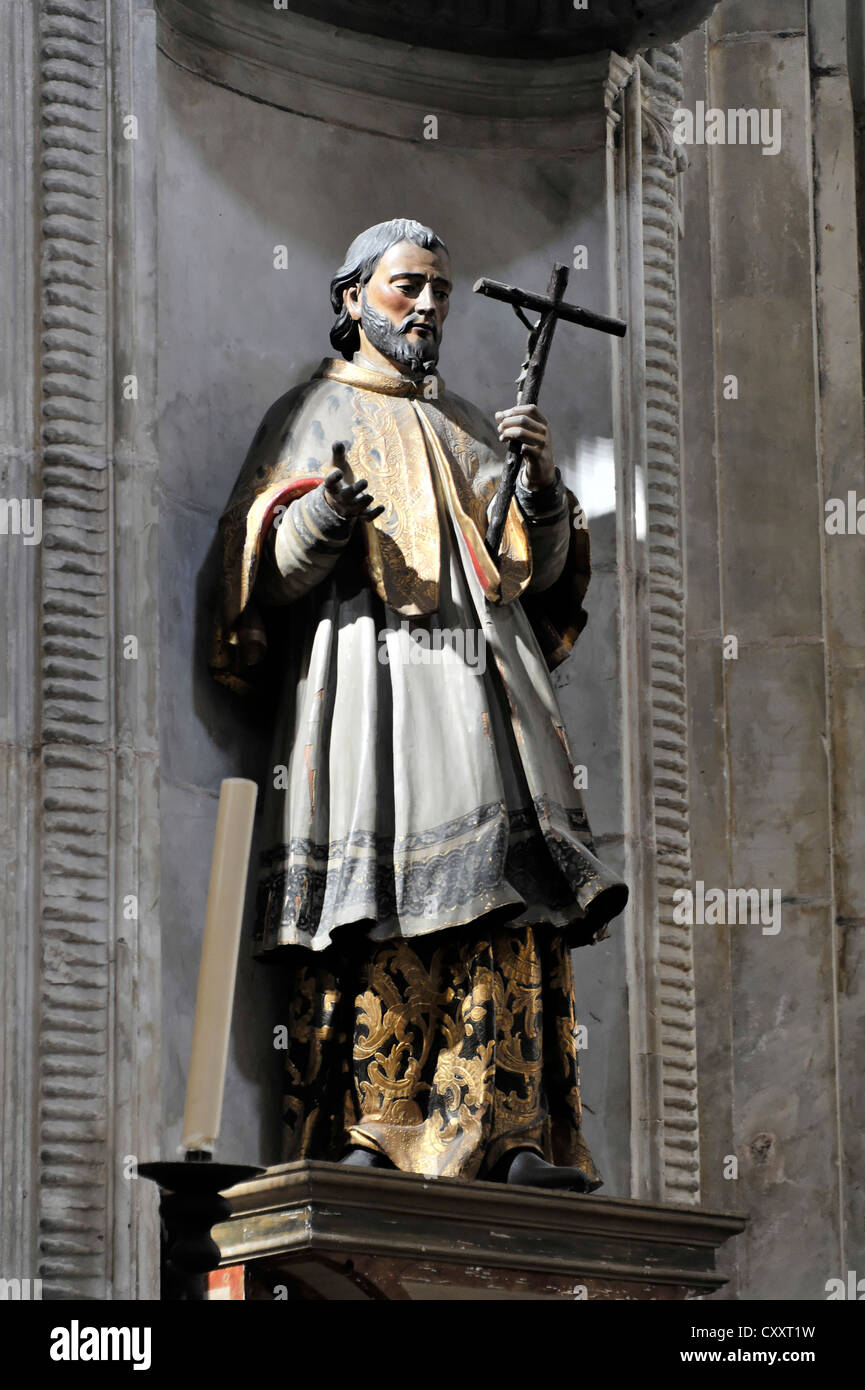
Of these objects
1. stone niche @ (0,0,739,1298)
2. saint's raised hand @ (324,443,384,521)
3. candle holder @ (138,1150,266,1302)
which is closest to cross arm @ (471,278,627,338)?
saint's raised hand @ (324,443,384,521)

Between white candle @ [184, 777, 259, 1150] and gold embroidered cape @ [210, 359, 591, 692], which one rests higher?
gold embroidered cape @ [210, 359, 591, 692]

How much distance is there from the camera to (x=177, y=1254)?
2543mm

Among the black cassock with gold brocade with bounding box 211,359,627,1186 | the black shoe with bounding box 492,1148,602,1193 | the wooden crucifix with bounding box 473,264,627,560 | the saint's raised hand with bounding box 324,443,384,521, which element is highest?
the wooden crucifix with bounding box 473,264,627,560

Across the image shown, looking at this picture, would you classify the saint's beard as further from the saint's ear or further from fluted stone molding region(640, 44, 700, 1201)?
fluted stone molding region(640, 44, 700, 1201)

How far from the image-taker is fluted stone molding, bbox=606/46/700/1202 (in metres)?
5.14

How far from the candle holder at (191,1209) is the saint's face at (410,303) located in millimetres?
2444

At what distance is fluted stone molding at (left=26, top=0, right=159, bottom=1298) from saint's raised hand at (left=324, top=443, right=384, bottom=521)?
354 mm

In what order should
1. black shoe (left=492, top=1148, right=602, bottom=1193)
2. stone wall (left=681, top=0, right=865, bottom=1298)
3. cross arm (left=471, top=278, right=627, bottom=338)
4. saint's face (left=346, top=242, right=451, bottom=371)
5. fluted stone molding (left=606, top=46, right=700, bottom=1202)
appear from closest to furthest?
black shoe (left=492, top=1148, right=602, bottom=1193), cross arm (left=471, top=278, right=627, bottom=338), saint's face (left=346, top=242, right=451, bottom=371), fluted stone molding (left=606, top=46, right=700, bottom=1202), stone wall (left=681, top=0, right=865, bottom=1298)

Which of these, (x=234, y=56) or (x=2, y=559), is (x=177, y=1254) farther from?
(x=234, y=56)

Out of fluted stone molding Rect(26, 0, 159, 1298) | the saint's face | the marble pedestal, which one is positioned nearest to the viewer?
the marble pedestal

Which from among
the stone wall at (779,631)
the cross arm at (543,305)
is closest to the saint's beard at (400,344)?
the cross arm at (543,305)

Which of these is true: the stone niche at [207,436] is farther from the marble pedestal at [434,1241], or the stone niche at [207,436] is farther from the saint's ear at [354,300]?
the saint's ear at [354,300]

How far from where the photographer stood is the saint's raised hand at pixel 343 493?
434 cm

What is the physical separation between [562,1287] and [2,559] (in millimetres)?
1486
